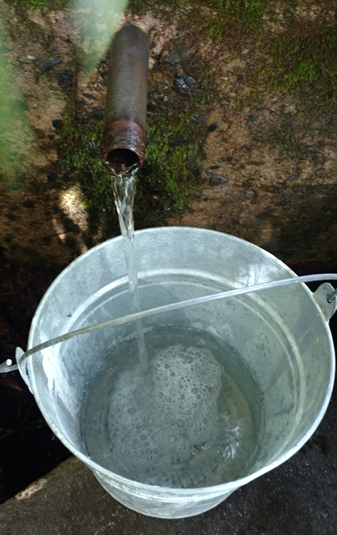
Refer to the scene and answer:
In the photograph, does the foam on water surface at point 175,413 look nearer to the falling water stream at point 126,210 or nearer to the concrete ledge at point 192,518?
the concrete ledge at point 192,518

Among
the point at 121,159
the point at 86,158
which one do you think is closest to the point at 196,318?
the point at 86,158

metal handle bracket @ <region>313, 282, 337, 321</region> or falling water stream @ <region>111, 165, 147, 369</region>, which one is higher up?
falling water stream @ <region>111, 165, 147, 369</region>

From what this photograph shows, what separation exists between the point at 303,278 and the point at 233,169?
59 cm

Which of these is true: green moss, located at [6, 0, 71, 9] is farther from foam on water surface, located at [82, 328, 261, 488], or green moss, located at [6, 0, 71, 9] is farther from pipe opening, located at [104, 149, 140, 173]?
foam on water surface, located at [82, 328, 261, 488]

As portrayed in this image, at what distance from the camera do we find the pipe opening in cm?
93

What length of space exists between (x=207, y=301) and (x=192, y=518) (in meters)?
0.76

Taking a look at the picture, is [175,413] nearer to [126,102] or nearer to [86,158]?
[86,158]

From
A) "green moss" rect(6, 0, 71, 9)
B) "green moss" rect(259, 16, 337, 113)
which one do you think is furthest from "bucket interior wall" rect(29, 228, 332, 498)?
"green moss" rect(6, 0, 71, 9)

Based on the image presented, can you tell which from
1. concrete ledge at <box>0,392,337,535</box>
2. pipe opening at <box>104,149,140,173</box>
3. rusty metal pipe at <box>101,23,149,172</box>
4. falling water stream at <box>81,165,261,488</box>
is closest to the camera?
rusty metal pipe at <box>101,23,149,172</box>

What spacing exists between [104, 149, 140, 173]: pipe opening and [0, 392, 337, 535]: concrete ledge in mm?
966

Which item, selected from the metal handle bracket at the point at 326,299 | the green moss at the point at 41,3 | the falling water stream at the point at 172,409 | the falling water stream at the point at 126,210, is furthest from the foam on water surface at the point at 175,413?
the green moss at the point at 41,3

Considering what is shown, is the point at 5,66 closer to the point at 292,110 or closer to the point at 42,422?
the point at 292,110

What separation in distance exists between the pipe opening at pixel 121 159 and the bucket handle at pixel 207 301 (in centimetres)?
34

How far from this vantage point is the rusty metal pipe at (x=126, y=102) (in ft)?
2.69
